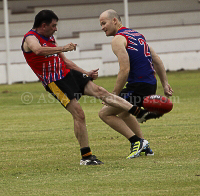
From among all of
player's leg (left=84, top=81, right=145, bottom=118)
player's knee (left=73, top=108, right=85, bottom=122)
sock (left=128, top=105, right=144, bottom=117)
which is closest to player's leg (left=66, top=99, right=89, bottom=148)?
player's knee (left=73, top=108, right=85, bottom=122)

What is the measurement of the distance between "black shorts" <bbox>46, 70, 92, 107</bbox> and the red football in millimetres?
888

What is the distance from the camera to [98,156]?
21.3 ft

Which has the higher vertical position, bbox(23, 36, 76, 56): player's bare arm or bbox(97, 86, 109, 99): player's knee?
bbox(23, 36, 76, 56): player's bare arm

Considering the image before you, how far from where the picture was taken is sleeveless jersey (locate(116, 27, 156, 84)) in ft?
20.2

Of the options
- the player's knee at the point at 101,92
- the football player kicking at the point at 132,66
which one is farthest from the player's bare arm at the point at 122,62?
the player's knee at the point at 101,92

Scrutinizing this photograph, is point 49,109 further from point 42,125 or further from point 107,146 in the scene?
point 107,146

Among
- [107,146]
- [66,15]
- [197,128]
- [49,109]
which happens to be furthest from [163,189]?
[66,15]

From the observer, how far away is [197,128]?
8.76 m

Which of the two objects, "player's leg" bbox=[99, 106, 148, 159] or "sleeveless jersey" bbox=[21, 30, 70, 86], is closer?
"sleeveless jersey" bbox=[21, 30, 70, 86]

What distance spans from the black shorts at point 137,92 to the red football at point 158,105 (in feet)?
1.33

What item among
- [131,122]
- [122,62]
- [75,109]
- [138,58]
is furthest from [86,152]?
[138,58]

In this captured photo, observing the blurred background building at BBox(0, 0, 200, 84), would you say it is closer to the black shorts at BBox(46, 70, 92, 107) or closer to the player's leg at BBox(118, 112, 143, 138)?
the player's leg at BBox(118, 112, 143, 138)

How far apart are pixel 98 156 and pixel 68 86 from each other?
1.09 m

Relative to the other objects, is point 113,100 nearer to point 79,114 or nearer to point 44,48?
point 79,114
